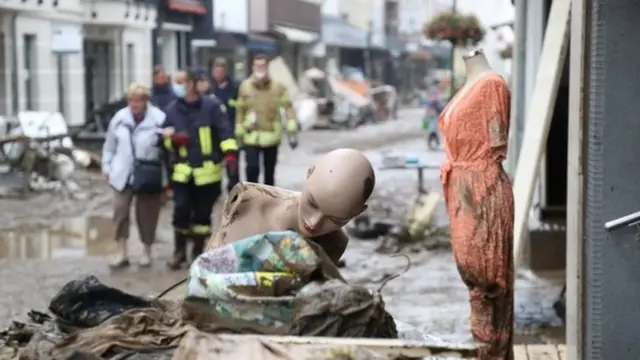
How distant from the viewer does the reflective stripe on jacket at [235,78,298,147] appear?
12.3m

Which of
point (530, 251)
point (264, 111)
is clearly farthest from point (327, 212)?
point (264, 111)

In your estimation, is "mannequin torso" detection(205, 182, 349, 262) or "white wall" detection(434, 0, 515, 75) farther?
"white wall" detection(434, 0, 515, 75)

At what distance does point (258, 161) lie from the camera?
12.5 metres

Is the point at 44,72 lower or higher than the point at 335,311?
higher

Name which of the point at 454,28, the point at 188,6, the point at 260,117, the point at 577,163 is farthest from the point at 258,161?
the point at 188,6

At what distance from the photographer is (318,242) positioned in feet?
13.9

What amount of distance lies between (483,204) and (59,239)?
7947 mm

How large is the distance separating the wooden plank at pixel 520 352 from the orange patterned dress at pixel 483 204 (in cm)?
159

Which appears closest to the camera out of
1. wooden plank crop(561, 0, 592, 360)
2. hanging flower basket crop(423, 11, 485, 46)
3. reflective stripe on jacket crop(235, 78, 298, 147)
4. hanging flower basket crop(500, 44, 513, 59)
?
wooden plank crop(561, 0, 592, 360)

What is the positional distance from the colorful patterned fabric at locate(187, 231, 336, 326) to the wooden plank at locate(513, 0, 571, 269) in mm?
3695

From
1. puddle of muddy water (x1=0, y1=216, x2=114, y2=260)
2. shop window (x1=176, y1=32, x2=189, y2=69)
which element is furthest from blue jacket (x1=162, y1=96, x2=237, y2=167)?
shop window (x1=176, y1=32, x2=189, y2=69)

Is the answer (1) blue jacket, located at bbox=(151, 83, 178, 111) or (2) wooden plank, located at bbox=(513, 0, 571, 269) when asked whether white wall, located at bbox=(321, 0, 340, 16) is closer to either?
(1) blue jacket, located at bbox=(151, 83, 178, 111)

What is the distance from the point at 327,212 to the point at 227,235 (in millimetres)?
543

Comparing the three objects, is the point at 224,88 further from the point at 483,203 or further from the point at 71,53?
the point at 483,203
